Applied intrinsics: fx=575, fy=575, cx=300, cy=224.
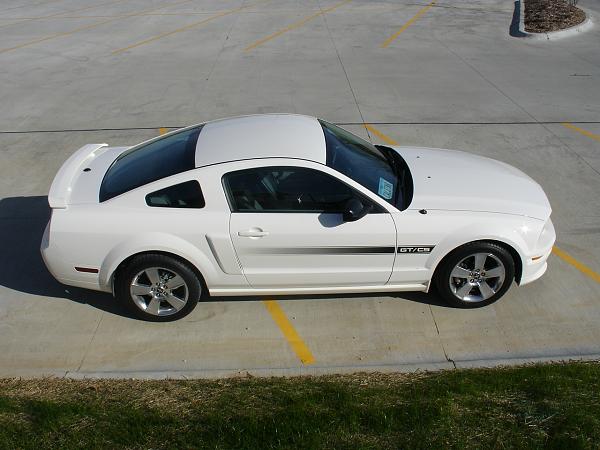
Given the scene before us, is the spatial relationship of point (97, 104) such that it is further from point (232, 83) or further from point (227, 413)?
point (227, 413)

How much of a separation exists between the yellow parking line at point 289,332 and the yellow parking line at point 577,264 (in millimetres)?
2983

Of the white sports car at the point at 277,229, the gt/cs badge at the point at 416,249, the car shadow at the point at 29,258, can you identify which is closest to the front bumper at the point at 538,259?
the white sports car at the point at 277,229

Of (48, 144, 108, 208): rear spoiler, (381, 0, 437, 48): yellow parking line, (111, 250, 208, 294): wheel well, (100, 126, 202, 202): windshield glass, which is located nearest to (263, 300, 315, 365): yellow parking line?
(111, 250, 208, 294): wheel well

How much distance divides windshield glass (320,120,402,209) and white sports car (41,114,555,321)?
0.05ft

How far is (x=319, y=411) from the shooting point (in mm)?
4078

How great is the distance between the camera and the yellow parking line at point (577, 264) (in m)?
5.72

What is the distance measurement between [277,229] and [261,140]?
84cm

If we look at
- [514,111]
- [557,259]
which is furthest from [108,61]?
[557,259]

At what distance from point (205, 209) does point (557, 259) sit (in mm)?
3700

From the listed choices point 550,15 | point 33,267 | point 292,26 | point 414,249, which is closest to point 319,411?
point 414,249

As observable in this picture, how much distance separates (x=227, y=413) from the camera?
4098mm

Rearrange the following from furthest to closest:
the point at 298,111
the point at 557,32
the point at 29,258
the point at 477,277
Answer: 1. the point at 557,32
2. the point at 298,111
3. the point at 29,258
4. the point at 477,277

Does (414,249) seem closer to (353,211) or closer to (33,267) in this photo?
(353,211)

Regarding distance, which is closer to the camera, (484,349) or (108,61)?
(484,349)
